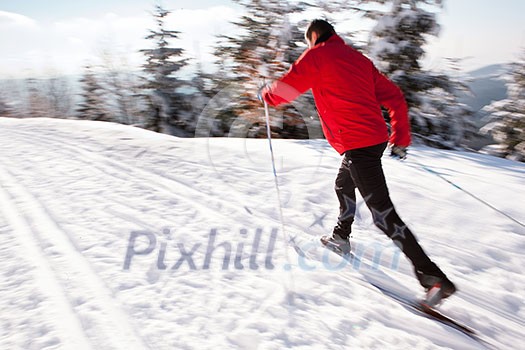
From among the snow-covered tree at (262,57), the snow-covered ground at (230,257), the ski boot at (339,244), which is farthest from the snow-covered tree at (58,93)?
the ski boot at (339,244)

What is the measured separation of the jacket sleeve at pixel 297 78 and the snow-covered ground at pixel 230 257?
144cm

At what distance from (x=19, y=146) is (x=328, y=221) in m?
6.73

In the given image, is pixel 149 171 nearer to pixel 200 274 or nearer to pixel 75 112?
pixel 200 274

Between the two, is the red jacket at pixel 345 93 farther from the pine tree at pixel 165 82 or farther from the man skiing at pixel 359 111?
the pine tree at pixel 165 82

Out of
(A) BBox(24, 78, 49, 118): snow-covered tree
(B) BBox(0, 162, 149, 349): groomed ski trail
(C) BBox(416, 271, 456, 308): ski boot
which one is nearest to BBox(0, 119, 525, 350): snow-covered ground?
(B) BBox(0, 162, 149, 349): groomed ski trail

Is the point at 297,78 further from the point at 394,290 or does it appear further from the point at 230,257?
the point at 394,290

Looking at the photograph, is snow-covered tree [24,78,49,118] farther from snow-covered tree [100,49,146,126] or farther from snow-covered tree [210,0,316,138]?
snow-covered tree [210,0,316,138]

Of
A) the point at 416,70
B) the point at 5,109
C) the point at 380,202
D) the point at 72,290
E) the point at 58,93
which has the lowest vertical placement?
the point at 5,109

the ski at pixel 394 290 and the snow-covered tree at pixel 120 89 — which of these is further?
the snow-covered tree at pixel 120 89

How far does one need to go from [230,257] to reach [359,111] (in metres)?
1.63

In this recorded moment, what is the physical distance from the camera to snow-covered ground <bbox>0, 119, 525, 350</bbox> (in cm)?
218

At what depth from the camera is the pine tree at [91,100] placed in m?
22.7

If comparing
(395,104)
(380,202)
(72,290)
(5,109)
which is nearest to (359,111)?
(395,104)

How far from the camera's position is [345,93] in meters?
2.40
